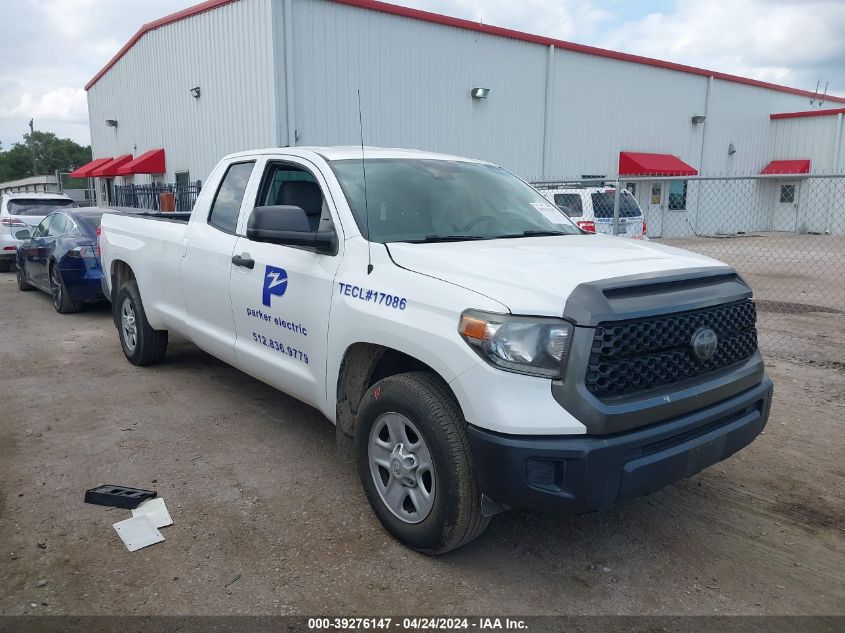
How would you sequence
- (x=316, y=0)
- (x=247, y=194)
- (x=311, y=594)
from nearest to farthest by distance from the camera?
(x=311, y=594), (x=247, y=194), (x=316, y=0)

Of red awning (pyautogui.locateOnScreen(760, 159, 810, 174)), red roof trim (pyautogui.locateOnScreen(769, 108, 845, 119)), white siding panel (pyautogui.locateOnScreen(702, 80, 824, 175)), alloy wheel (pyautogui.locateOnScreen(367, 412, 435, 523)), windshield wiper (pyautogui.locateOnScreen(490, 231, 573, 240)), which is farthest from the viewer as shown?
red awning (pyautogui.locateOnScreen(760, 159, 810, 174))

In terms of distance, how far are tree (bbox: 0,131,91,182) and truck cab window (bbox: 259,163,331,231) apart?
111m

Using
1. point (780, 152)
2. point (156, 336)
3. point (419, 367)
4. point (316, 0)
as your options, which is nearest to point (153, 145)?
point (316, 0)

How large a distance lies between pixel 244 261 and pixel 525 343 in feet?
7.46

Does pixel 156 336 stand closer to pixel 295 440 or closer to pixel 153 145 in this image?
pixel 295 440

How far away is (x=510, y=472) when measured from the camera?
271 centimetres

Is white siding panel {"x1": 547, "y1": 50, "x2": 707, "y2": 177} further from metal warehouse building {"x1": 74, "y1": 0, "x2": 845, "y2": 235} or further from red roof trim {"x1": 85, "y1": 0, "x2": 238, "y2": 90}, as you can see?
red roof trim {"x1": 85, "y1": 0, "x2": 238, "y2": 90}

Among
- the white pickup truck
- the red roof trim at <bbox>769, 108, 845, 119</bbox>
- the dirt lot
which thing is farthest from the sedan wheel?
the red roof trim at <bbox>769, 108, 845, 119</bbox>

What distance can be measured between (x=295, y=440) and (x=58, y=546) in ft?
5.45

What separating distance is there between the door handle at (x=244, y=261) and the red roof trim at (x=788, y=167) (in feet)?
101

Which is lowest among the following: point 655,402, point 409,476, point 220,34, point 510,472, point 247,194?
point 409,476

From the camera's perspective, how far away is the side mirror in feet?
11.9

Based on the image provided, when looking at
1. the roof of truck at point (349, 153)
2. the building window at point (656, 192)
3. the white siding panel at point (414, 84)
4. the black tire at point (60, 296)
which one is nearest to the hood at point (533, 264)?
the roof of truck at point (349, 153)

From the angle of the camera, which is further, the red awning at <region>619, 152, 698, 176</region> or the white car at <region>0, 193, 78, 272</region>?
the red awning at <region>619, 152, 698, 176</region>
